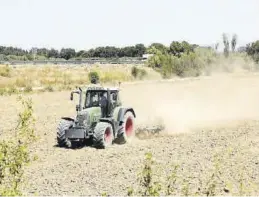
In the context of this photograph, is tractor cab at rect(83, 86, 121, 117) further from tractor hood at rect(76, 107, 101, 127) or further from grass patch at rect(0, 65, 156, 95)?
grass patch at rect(0, 65, 156, 95)

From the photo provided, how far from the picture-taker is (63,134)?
17.0 meters

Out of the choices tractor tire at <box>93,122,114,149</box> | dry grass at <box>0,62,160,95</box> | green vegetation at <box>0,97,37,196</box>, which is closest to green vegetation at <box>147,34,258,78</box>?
dry grass at <box>0,62,160,95</box>

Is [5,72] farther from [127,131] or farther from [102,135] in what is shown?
[102,135]

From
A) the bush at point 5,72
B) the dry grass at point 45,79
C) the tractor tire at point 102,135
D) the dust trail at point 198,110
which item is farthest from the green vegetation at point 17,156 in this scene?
the bush at point 5,72

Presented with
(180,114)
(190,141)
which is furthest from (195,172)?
(180,114)

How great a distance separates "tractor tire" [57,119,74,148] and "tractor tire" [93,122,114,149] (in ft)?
2.84

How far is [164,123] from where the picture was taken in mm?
22391

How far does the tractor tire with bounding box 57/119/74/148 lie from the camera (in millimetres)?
17000

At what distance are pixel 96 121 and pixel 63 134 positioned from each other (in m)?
1.11

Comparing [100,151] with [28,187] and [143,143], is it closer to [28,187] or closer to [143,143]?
[143,143]

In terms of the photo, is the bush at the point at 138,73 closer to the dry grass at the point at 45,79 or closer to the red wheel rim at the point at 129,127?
the dry grass at the point at 45,79

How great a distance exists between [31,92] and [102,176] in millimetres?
32117

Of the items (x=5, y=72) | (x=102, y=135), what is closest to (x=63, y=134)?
(x=102, y=135)

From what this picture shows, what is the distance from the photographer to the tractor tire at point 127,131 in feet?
59.7
